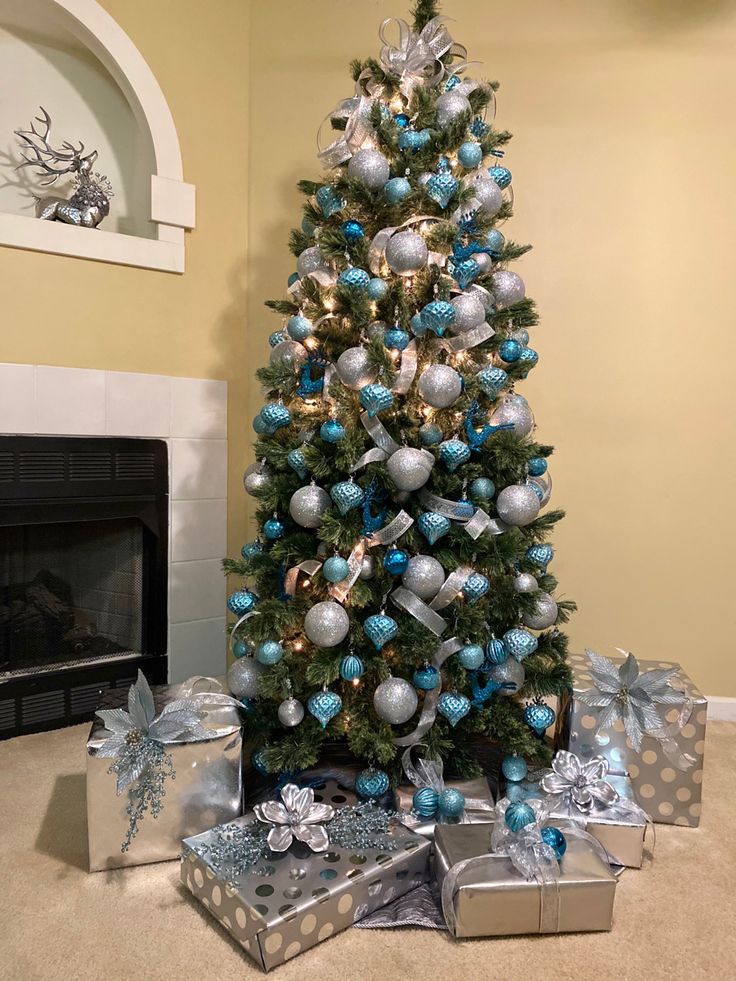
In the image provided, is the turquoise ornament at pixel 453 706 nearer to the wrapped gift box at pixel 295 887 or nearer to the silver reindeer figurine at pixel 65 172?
the wrapped gift box at pixel 295 887

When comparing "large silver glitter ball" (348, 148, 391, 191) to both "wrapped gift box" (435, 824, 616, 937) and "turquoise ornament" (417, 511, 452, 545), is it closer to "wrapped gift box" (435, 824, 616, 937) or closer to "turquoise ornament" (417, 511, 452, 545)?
"turquoise ornament" (417, 511, 452, 545)

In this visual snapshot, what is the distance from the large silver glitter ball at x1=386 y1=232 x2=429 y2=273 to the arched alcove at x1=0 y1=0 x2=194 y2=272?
102 centimetres

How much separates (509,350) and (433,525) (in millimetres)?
424

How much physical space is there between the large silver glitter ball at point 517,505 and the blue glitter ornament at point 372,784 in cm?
60

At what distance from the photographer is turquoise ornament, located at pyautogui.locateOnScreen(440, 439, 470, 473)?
1515mm

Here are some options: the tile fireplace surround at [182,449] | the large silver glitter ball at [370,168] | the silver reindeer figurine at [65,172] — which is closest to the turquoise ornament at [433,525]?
the large silver glitter ball at [370,168]

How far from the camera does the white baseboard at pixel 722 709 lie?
227cm

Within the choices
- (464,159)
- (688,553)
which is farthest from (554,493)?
(464,159)

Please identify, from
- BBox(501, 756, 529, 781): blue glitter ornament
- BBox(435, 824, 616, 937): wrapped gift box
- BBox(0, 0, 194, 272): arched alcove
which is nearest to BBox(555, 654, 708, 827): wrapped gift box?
BBox(501, 756, 529, 781): blue glitter ornament

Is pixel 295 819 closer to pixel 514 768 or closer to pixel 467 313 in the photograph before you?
pixel 514 768

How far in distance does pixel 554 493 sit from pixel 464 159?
108 cm

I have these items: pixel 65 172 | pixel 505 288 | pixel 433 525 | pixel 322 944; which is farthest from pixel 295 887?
pixel 65 172

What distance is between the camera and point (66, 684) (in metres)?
2.17

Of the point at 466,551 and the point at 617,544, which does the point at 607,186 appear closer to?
the point at 617,544
